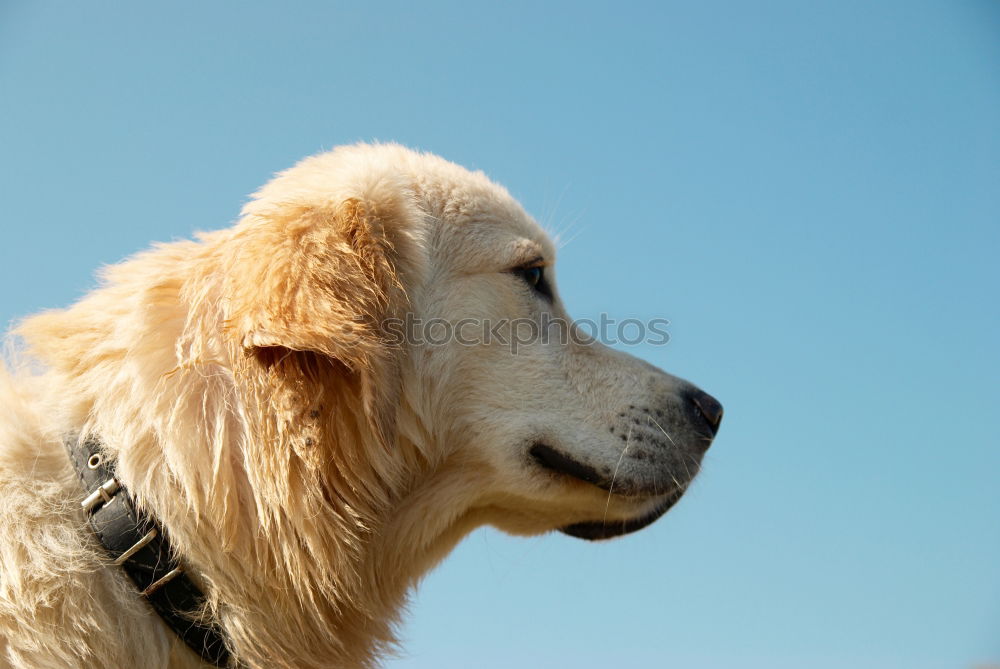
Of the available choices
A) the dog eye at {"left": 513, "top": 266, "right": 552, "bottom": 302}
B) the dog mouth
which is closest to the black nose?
the dog mouth

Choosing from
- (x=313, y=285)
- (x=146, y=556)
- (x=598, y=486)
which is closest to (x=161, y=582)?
(x=146, y=556)

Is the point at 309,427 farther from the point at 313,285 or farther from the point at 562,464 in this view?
the point at 562,464

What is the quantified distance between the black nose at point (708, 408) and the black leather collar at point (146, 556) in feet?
6.94

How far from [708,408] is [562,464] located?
2.46ft

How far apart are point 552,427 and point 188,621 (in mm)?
1503

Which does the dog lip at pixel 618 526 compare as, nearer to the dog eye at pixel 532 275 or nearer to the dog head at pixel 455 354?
the dog head at pixel 455 354

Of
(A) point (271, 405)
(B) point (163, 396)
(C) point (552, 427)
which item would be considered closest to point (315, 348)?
(A) point (271, 405)

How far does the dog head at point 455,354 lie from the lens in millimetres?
3027

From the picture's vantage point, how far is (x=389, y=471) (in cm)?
326

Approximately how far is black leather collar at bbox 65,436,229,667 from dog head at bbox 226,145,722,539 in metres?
0.57

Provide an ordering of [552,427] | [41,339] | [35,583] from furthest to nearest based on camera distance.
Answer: [552,427] < [41,339] < [35,583]

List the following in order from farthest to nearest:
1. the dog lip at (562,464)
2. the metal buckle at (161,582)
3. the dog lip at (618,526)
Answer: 1. the dog lip at (618,526)
2. the dog lip at (562,464)
3. the metal buckle at (161,582)

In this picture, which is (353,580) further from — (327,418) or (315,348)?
(315,348)

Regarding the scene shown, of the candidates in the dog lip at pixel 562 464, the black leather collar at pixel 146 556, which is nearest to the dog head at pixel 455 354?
the dog lip at pixel 562 464
